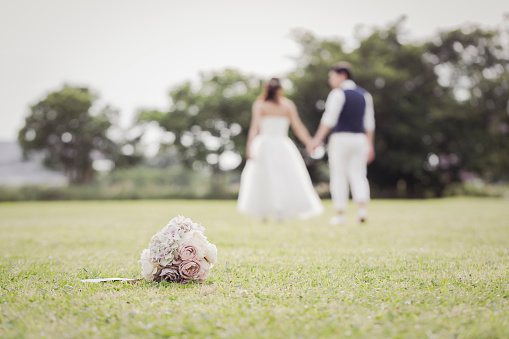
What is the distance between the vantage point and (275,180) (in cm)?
1015

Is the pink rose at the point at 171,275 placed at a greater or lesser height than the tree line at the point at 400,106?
lesser

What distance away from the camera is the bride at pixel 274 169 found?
398 inches

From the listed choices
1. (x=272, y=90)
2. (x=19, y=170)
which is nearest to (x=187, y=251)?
(x=272, y=90)

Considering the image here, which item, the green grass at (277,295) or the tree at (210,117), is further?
the tree at (210,117)

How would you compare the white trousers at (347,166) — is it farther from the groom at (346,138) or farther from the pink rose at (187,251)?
the pink rose at (187,251)

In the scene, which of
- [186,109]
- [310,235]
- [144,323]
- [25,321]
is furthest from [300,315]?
[186,109]

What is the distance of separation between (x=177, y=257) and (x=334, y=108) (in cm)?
660

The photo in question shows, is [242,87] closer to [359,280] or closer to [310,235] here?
[310,235]

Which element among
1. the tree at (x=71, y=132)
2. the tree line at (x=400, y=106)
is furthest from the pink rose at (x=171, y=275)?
the tree at (x=71, y=132)

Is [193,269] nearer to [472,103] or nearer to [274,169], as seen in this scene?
[274,169]

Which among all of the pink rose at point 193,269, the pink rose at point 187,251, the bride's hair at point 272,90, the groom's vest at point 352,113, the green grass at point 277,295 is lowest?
the green grass at point 277,295

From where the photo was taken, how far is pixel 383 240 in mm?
6711

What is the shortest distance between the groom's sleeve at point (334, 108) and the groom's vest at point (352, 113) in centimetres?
8

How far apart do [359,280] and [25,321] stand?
227 cm
